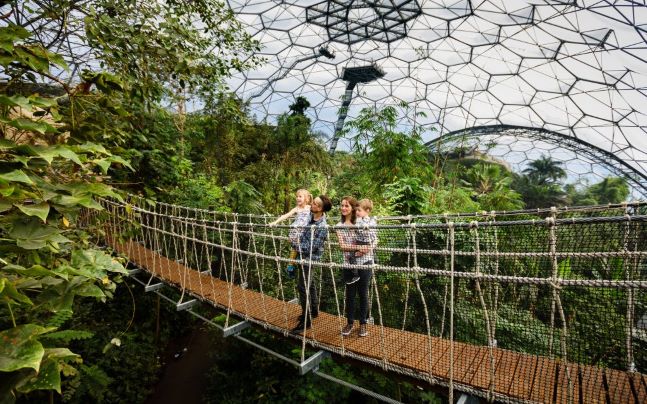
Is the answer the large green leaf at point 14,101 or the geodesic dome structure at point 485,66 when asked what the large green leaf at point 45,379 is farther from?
the geodesic dome structure at point 485,66

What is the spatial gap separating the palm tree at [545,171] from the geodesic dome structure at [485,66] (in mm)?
634

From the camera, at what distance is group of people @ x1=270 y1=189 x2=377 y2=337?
2.46 metres

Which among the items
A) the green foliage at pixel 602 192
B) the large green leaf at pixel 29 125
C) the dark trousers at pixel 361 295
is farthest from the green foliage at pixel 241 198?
the green foliage at pixel 602 192

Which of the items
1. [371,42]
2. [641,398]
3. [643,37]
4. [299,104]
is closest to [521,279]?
[641,398]

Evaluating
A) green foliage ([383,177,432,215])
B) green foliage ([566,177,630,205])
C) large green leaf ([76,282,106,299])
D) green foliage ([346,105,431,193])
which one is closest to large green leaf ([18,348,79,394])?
large green leaf ([76,282,106,299])

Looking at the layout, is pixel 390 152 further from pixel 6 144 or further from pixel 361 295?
pixel 6 144

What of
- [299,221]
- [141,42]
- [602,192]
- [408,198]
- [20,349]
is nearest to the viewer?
[20,349]

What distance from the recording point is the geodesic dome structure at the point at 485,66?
36.6ft

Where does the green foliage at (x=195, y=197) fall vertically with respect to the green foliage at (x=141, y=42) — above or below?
A: below

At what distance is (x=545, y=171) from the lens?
19.1 meters

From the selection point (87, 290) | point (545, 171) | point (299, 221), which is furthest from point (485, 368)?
point (545, 171)

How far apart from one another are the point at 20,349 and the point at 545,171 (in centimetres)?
2288

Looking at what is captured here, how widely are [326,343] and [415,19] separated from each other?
1430cm

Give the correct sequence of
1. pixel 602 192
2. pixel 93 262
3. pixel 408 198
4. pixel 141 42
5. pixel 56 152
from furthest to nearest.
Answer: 1. pixel 602 192
2. pixel 408 198
3. pixel 141 42
4. pixel 93 262
5. pixel 56 152
